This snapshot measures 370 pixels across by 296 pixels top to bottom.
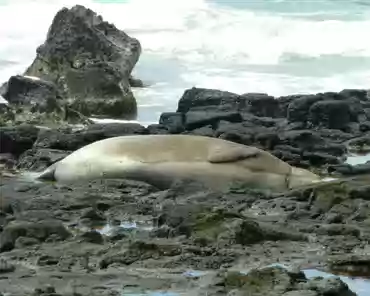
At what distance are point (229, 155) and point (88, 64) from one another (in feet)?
22.1

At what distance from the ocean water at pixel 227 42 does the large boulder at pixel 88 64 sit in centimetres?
55

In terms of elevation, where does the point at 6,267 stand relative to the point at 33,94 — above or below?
below

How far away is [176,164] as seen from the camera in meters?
7.73

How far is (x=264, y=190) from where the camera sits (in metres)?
7.59

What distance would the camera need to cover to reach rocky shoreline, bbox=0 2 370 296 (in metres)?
4.81

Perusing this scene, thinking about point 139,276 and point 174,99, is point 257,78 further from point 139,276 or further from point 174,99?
point 139,276

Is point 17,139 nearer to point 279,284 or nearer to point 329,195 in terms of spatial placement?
point 329,195

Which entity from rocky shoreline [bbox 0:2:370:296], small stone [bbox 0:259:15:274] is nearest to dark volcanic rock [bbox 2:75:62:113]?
rocky shoreline [bbox 0:2:370:296]

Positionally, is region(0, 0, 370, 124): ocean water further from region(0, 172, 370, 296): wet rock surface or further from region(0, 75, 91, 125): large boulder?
region(0, 172, 370, 296): wet rock surface

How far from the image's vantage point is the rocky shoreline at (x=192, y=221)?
15.8 feet

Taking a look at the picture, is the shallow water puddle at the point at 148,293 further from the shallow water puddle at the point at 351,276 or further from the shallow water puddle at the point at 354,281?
the shallow water puddle at the point at 354,281

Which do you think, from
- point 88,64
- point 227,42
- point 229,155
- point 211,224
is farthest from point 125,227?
point 227,42

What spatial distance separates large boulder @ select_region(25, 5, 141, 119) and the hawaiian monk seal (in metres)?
5.33

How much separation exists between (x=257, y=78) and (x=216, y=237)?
12574 mm
